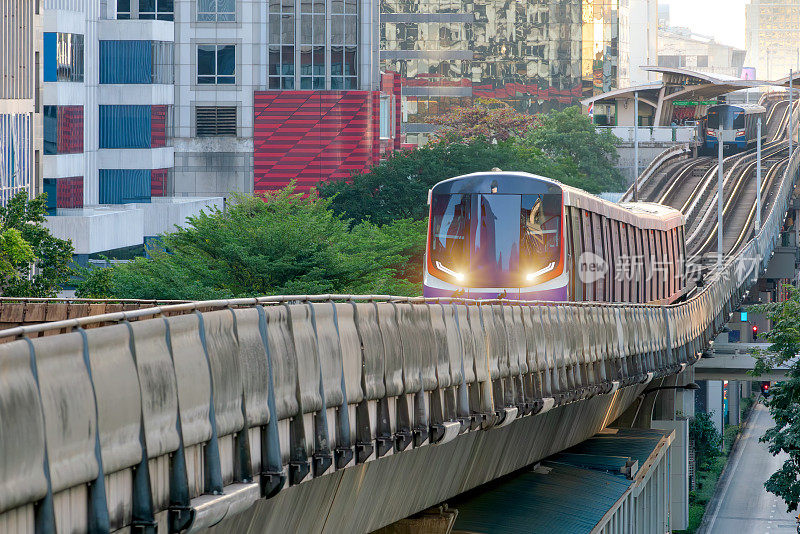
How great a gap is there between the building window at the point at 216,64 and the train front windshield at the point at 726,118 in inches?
1478

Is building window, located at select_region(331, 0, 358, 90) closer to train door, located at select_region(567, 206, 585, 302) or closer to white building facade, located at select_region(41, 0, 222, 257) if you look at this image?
white building facade, located at select_region(41, 0, 222, 257)

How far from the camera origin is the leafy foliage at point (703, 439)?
65.6 meters

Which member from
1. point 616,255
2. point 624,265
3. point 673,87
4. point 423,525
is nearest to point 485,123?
point 673,87

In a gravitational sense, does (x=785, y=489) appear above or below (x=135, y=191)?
below

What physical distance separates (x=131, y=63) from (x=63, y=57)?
11294 mm

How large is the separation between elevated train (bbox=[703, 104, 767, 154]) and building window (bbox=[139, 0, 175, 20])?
40030mm

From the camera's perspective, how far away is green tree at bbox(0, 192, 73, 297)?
33969 millimetres

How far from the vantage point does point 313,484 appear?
13.8 metres

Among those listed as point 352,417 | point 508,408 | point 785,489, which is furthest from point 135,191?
point 352,417

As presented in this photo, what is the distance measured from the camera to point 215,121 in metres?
84.4

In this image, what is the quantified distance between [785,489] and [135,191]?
133 ft

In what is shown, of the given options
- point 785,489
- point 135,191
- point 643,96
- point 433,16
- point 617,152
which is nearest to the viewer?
point 785,489

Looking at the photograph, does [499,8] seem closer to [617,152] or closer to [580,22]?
[580,22]

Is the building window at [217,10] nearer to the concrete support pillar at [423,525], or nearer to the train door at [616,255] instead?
the train door at [616,255]
